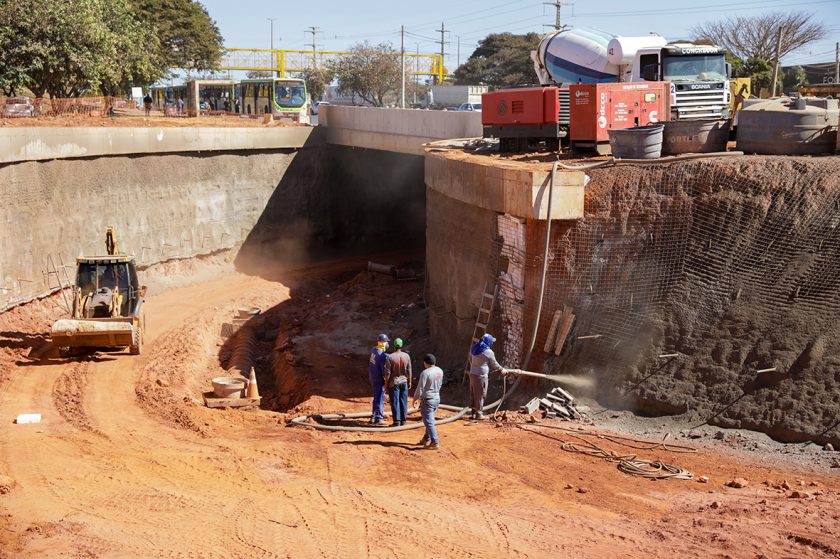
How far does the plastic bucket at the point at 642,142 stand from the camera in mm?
17812

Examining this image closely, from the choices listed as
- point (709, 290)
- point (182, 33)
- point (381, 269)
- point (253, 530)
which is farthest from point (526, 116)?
point (182, 33)

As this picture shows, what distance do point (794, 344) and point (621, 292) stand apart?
314 cm

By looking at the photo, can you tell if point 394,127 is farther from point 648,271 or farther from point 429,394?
point 429,394

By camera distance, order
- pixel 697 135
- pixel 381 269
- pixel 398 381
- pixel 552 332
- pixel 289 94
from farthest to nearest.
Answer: pixel 289 94 < pixel 381 269 < pixel 697 135 < pixel 552 332 < pixel 398 381

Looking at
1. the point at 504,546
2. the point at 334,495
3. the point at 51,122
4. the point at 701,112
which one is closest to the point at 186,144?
the point at 51,122

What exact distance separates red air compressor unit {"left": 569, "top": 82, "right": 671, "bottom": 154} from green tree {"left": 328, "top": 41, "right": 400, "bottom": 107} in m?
48.8

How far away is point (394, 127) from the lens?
32.8 metres

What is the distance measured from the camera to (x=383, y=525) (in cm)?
1065

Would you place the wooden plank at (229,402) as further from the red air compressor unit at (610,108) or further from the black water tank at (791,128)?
the black water tank at (791,128)

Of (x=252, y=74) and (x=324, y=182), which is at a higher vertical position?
(x=252, y=74)

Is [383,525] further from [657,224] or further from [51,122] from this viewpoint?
[51,122]

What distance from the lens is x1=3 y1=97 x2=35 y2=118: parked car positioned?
29609 mm

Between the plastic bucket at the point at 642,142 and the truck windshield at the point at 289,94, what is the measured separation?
119ft

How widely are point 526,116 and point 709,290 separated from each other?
31.2 ft
